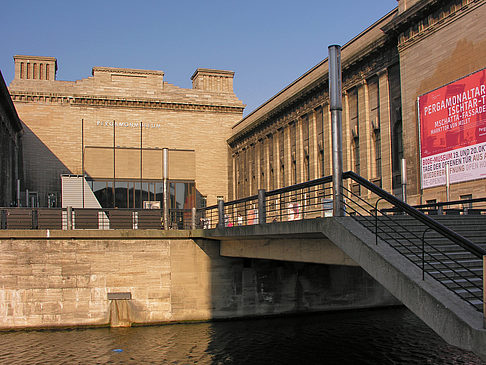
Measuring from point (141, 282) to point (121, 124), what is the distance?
115 feet

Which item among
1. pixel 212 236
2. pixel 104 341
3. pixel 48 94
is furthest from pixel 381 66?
pixel 48 94

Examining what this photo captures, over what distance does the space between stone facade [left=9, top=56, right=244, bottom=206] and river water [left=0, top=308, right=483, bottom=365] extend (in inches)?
1214

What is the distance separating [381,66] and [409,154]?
6366 mm

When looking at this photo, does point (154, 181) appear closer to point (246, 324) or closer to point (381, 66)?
point (381, 66)

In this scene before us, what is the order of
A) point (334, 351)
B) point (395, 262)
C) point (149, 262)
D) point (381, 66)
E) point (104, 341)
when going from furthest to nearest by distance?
point (381, 66) → point (149, 262) → point (104, 341) → point (334, 351) → point (395, 262)

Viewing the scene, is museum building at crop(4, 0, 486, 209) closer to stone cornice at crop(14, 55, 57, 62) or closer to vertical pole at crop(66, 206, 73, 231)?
stone cornice at crop(14, 55, 57, 62)

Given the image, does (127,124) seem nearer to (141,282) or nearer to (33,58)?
(33,58)

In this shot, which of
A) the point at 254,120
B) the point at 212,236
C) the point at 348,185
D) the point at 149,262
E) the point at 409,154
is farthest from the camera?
the point at 254,120

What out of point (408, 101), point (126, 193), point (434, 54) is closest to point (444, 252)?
point (434, 54)

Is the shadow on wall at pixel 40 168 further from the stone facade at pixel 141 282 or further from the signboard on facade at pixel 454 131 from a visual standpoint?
the signboard on facade at pixel 454 131

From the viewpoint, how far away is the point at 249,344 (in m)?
19.7

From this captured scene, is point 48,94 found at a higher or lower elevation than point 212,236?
higher

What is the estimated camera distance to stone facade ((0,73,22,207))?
41.8m

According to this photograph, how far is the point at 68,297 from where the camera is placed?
75.8ft
